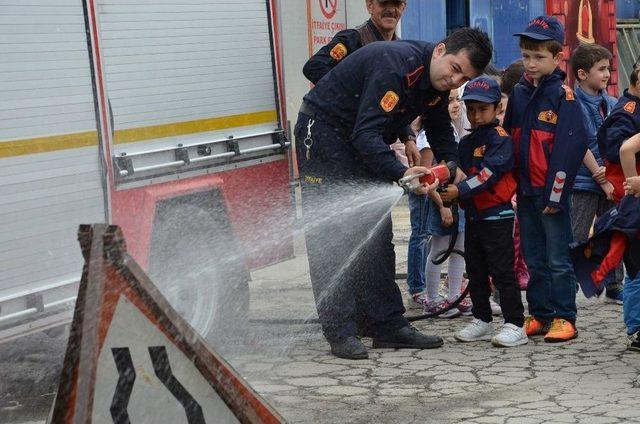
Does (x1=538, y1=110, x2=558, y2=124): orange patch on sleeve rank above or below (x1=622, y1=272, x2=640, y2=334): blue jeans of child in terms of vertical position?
above

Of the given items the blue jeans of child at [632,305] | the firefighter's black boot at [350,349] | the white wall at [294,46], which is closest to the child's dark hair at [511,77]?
the blue jeans of child at [632,305]

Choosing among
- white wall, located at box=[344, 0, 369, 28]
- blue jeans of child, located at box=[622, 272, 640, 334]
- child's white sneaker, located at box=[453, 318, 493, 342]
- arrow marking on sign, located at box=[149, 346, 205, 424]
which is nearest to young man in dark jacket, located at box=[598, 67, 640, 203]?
blue jeans of child, located at box=[622, 272, 640, 334]

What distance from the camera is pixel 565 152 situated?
261 inches

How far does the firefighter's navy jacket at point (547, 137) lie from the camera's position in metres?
6.63

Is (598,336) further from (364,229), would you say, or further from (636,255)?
(364,229)

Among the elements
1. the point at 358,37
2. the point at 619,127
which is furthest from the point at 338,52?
the point at 619,127

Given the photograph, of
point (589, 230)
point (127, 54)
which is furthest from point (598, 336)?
point (127, 54)

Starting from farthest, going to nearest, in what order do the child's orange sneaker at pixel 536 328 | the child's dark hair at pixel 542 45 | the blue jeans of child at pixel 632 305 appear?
the child's orange sneaker at pixel 536 328
the child's dark hair at pixel 542 45
the blue jeans of child at pixel 632 305

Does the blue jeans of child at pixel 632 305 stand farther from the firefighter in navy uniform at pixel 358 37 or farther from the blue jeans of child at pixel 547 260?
the firefighter in navy uniform at pixel 358 37

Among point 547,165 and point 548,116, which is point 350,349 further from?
point 548,116

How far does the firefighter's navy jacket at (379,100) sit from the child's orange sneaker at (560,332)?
1.14 metres

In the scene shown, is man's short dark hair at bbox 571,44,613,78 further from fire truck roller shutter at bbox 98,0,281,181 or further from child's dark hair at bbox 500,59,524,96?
fire truck roller shutter at bbox 98,0,281,181

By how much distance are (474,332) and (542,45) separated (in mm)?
1715

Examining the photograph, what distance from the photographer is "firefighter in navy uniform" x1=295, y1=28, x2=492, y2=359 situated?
248 inches
